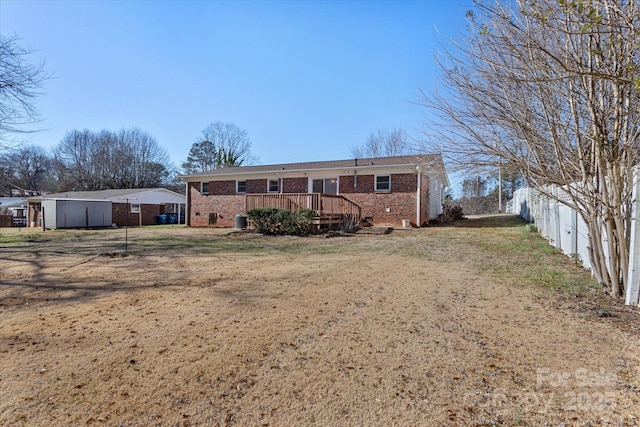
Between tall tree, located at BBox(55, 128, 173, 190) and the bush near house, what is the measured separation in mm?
33937

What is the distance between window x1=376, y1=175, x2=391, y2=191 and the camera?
16.0 m

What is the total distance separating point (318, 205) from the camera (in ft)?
43.3

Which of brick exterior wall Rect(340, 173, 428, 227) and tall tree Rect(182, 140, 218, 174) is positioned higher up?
tall tree Rect(182, 140, 218, 174)

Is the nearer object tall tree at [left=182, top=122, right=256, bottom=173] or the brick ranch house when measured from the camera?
the brick ranch house

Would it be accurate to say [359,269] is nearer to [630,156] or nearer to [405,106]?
[405,106]

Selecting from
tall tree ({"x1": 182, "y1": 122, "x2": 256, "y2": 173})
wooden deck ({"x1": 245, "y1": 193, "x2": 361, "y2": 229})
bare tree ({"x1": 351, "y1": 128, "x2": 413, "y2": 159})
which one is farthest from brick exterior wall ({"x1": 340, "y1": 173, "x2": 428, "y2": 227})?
tall tree ({"x1": 182, "y1": 122, "x2": 256, "y2": 173})

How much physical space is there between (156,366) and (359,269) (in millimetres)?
4274

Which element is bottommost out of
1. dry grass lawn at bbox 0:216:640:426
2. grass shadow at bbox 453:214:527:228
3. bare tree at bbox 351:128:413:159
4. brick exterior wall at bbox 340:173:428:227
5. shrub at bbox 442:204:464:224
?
dry grass lawn at bbox 0:216:640:426

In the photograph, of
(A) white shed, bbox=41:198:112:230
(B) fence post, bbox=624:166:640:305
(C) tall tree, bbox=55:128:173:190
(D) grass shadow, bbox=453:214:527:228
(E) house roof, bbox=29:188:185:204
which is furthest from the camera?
(C) tall tree, bbox=55:128:173:190

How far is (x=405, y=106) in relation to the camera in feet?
19.4

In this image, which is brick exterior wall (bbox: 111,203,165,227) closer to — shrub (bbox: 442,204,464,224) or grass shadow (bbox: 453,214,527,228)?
shrub (bbox: 442,204,464,224)

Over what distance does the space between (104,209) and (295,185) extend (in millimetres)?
15841

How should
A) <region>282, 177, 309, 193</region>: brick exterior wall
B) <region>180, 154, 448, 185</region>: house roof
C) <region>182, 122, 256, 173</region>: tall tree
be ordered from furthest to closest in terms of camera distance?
<region>182, 122, 256, 173</region>: tall tree, <region>282, 177, 309, 193</region>: brick exterior wall, <region>180, 154, 448, 185</region>: house roof

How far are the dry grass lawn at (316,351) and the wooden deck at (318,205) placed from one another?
25.3 ft
